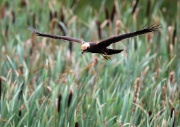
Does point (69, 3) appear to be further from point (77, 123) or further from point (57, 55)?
point (77, 123)

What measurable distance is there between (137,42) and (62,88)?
89cm

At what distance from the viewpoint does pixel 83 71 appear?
3592 millimetres

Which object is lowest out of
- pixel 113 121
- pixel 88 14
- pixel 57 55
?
pixel 113 121

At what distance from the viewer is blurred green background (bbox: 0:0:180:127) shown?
3.01m

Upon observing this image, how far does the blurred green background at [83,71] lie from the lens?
3012mm

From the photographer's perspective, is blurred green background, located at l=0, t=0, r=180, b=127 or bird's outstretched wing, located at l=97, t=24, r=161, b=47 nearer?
bird's outstretched wing, located at l=97, t=24, r=161, b=47

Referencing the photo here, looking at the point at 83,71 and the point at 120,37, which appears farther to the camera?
the point at 83,71

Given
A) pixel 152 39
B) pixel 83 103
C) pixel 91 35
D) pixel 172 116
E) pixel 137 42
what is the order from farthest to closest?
pixel 91 35 → pixel 152 39 → pixel 137 42 → pixel 83 103 → pixel 172 116

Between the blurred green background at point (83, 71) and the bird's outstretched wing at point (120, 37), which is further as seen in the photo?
the blurred green background at point (83, 71)

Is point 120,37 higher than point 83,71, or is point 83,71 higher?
point 120,37

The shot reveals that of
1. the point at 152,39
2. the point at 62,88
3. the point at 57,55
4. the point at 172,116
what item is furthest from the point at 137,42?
the point at 172,116

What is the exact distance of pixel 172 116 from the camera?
9.52ft

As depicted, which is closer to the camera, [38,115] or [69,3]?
[38,115]

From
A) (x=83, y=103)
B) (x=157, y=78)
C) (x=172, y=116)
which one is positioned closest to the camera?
(x=172, y=116)
